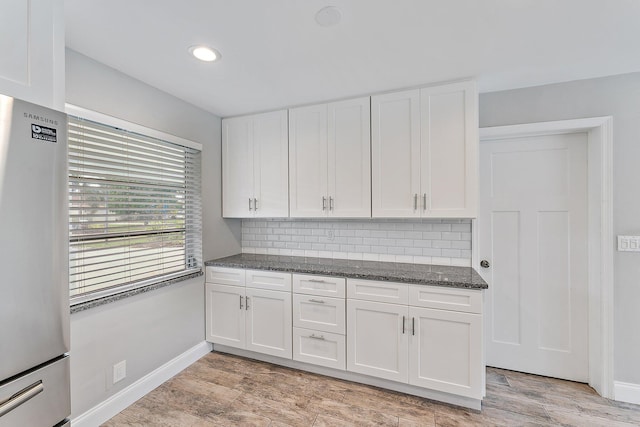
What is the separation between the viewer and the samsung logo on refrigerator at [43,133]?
915mm

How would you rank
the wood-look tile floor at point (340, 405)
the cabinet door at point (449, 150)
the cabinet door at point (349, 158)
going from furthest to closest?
the cabinet door at point (349, 158) → the cabinet door at point (449, 150) → the wood-look tile floor at point (340, 405)

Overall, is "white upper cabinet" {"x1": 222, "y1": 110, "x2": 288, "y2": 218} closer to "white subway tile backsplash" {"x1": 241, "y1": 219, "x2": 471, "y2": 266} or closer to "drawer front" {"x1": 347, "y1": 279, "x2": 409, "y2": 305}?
"white subway tile backsplash" {"x1": 241, "y1": 219, "x2": 471, "y2": 266}

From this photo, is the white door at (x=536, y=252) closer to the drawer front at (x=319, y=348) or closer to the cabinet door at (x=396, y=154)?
the cabinet door at (x=396, y=154)

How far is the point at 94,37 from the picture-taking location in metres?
1.65

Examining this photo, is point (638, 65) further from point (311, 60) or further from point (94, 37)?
point (94, 37)

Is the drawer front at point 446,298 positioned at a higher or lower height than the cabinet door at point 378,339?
higher

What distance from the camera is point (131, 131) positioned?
2105 mm

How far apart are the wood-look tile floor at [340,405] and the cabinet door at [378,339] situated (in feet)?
0.62

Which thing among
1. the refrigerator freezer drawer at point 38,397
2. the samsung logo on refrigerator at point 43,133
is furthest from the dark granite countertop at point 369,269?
the samsung logo on refrigerator at point 43,133

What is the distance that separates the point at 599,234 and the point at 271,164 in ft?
9.23

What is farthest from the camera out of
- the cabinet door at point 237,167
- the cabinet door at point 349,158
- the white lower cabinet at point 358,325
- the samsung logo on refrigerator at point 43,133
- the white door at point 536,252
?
the cabinet door at point 237,167

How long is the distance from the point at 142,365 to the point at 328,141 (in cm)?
239

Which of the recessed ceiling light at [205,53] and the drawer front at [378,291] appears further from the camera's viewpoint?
the drawer front at [378,291]

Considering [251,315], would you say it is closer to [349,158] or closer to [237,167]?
[237,167]
